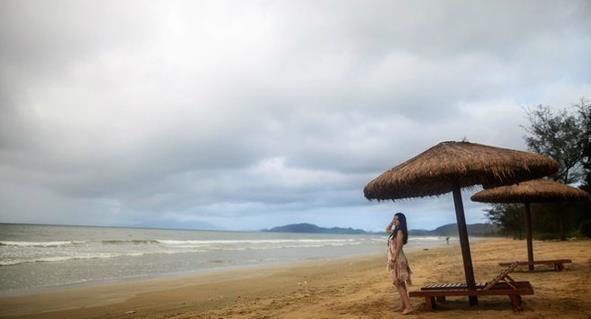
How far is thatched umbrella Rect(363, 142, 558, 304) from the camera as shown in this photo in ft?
19.6

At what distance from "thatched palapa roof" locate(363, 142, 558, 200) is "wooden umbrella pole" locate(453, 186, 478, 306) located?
0.81ft

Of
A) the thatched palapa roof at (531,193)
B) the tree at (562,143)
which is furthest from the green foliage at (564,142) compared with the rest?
the thatched palapa roof at (531,193)

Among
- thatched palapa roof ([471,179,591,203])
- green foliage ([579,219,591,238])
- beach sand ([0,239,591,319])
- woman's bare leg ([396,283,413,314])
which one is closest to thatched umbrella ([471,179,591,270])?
thatched palapa roof ([471,179,591,203])

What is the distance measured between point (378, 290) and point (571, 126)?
25005 millimetres

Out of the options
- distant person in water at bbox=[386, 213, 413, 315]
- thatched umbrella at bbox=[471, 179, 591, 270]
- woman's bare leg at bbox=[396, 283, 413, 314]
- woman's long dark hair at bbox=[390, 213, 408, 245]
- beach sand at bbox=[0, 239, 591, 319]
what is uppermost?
thatched umbrella at bbox=[471, 179, 591, 270]

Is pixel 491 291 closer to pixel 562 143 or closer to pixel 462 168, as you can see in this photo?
pixel 462 168

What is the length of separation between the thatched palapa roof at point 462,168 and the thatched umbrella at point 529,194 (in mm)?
4506

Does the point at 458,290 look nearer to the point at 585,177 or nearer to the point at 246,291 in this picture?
the point at 246,291

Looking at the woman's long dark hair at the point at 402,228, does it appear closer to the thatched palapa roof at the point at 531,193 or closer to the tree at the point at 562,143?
the thatched palapa roof at the point at 531,193

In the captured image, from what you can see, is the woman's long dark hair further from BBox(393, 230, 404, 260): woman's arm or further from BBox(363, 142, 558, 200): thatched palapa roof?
BBox(363, 142, 558, 200): thatched palapa roof

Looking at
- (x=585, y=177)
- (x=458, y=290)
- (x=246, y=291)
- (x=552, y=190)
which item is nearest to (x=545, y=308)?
(x=458, y=290)

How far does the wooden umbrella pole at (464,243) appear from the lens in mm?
6402

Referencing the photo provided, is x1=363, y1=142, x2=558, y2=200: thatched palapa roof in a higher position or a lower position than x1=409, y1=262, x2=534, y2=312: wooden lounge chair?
higher

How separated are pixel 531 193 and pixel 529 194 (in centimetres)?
6
